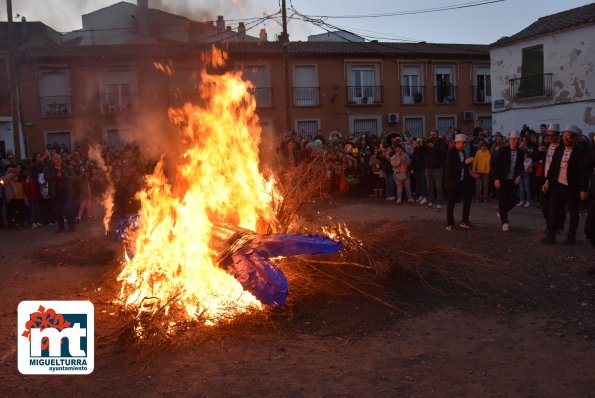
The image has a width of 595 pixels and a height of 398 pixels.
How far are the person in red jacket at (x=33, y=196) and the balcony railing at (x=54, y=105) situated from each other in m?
17.4

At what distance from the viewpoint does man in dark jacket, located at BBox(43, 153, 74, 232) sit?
12.1 m

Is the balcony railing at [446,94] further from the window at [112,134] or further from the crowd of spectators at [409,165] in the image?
the window at [112,134]

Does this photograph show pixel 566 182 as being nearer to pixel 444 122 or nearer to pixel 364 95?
pixel 364 95

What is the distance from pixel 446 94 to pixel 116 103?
19.7m

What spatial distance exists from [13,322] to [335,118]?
27.7 meters

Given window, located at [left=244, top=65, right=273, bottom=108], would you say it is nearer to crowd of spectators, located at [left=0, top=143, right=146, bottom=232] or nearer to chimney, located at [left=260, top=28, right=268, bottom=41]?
chimney, located at [left=260, top=28, right=268, bottom=41]

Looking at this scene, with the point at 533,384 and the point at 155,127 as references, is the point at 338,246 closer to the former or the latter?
the point at 533,384

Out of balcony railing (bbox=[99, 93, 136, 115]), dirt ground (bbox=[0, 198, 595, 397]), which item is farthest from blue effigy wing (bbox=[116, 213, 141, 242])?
balcony railing (bbox=[99, 93, 136, 115])

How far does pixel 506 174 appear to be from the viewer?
9.58 metres

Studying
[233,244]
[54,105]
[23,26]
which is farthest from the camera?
[23,26]

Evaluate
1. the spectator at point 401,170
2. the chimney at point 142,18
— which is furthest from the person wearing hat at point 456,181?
the chimney at point 142,18

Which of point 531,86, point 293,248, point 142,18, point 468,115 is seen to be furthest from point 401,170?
point 468,115

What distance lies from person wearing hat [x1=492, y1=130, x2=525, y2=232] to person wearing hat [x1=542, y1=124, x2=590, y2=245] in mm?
976

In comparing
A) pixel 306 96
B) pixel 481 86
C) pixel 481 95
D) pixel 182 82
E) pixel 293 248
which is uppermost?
pixel 481 86
